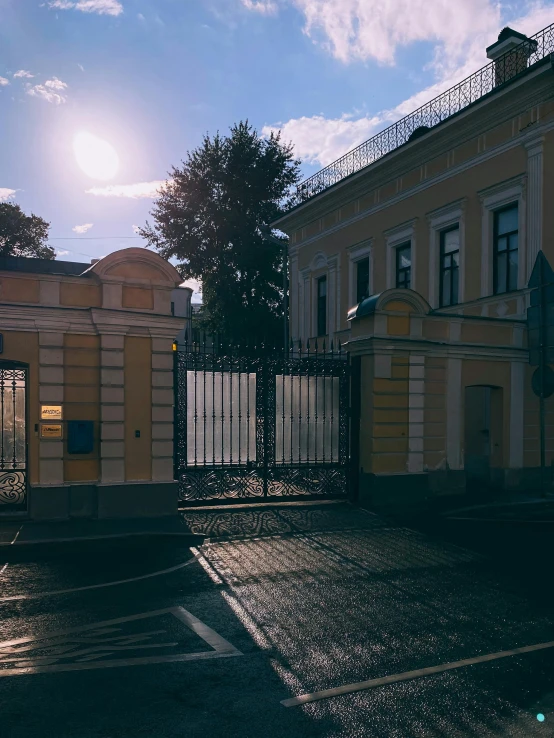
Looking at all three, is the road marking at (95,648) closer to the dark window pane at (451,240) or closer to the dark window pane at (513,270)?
the dark window pane at (513,270)

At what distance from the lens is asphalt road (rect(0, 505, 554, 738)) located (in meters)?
4.23

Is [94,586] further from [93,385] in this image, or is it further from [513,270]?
[513,270]

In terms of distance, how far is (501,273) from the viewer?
1788 cm

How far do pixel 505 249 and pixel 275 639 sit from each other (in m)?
14.8

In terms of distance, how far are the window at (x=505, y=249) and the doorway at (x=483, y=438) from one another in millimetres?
3227

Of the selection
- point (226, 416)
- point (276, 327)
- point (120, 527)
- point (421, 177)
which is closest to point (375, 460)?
point (226, 416)

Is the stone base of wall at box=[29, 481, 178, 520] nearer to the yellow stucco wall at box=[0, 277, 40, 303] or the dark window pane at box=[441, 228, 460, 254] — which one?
the yellow stucco wall at box=[0, 277, 40, 303]

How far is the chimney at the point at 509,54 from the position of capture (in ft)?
60.9

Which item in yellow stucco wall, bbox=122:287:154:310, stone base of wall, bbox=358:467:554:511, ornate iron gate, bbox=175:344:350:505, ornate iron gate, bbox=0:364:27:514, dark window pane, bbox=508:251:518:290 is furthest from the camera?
dark window pane, bbox=508:251:518:290

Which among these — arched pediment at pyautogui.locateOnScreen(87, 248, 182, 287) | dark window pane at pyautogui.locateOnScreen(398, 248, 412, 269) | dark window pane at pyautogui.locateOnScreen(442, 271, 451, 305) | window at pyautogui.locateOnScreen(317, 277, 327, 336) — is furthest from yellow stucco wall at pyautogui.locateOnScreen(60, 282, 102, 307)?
window at pyautogui.locateOnScreen(317, 277, 327, 336)

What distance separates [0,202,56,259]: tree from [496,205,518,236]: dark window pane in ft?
120

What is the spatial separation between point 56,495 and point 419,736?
850 centimetres

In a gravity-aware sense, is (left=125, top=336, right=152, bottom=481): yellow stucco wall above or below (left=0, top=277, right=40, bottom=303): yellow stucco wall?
below

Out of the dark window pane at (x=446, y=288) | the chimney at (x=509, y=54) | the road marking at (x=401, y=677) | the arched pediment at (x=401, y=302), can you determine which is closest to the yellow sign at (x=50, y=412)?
the arched pediment at (x=401, y=302)
